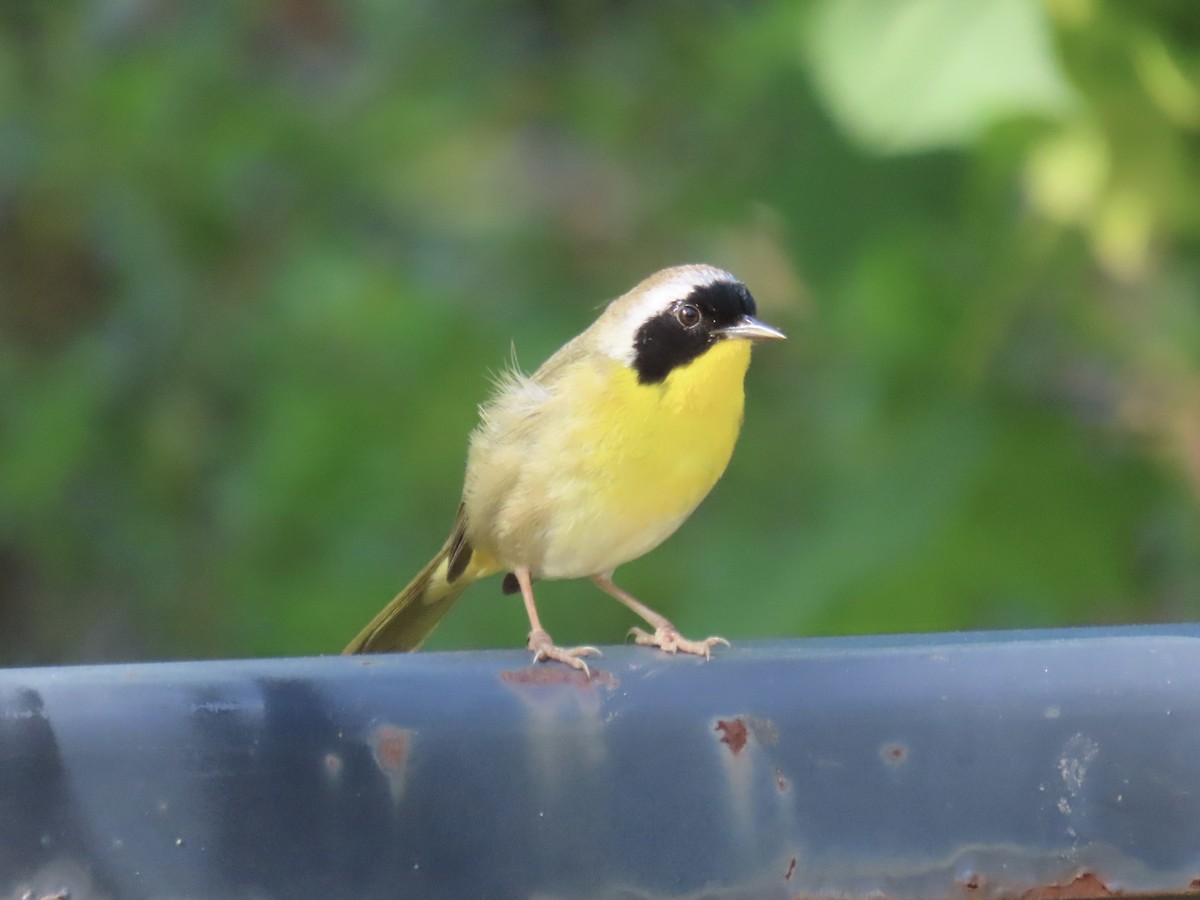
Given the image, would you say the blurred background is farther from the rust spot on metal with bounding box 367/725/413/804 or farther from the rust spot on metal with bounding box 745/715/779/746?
the rust spot on metal with bounding box 367/725/413/804

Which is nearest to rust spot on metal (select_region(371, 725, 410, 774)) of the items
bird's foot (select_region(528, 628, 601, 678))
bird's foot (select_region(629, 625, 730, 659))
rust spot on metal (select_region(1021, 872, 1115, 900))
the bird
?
bird's foot (select_region(528, 628, 601, 678))

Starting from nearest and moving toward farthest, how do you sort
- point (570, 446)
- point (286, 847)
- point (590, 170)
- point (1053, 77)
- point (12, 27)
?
point (286, 847)
point (1053, 77)
point (570, 446)
point (12, 27)
point (590, 170)

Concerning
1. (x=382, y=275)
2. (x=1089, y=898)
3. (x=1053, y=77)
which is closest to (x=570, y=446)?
(x=1053, y=77)

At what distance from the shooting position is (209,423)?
19.7ft

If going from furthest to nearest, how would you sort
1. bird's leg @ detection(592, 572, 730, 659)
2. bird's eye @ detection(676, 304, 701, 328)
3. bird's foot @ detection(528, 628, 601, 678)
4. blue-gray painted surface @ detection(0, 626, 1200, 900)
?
bird's eye @ detection(676, 304, 701, 328) < bird's leg @ detection(592, 572, 730, 659) < bird's foot @ detection(528, 628, 601, 678) < blue-gray painted surface @ detection(0, 626, 1200, 900)

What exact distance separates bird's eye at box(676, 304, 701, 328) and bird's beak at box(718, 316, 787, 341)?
0.07m

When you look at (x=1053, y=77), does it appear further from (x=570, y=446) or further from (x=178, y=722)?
(x=178, y=722)

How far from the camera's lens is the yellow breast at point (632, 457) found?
3654 millimetres

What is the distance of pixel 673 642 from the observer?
3.13 m

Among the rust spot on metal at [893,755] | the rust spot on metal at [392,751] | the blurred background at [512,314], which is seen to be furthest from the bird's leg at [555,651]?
the blurred background at [512,314]

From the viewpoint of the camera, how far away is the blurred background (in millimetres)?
3898

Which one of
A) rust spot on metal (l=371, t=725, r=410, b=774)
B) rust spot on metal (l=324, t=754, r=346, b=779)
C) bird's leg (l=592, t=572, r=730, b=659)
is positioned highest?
rust spot on metal (l=371, t=725, r=410, b=774)

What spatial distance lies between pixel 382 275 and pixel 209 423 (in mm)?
854

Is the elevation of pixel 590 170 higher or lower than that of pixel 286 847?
higher
